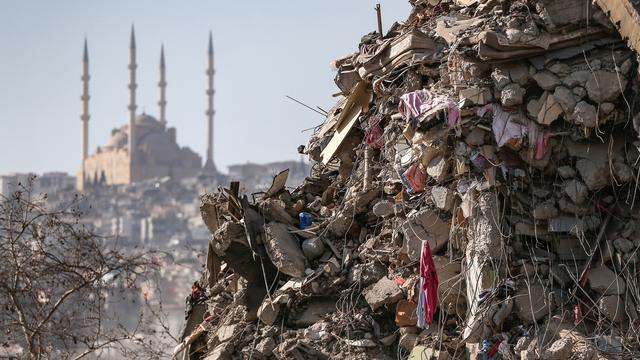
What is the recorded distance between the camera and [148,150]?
380 feet

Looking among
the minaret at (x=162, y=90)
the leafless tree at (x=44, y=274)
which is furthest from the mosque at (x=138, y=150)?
the leafless tree at (x=44, y=274)

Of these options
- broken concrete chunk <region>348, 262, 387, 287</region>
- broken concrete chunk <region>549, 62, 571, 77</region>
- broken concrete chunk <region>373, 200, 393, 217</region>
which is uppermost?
broken concrete chunk <region>549, 62, 571, 77</region>

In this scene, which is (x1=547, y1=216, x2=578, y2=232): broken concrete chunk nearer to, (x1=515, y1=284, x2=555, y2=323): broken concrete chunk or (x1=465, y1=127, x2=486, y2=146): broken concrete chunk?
(x1=515, y1=284, x2=555, y2=323): broken concrete chunk

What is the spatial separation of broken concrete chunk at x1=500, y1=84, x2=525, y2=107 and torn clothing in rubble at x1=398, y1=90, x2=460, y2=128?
226 millimetres

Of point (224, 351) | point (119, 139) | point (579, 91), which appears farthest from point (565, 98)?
point (119, 139)

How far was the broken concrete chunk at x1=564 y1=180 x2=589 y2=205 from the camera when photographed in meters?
5.69

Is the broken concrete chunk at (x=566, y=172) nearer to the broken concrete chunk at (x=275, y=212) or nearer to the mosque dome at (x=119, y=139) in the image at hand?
the broken concrete chunk at (x=275, y=212)

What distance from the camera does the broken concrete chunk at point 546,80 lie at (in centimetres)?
568

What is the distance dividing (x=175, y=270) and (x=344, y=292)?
84569 millimetres

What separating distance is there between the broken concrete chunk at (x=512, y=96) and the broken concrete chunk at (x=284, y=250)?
142 cm

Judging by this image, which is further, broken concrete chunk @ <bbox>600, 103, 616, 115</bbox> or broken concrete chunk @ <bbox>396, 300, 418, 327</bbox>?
broken concrete chunk @ <bbox>396, 300, 418, 327</bbox>

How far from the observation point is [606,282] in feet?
18.3

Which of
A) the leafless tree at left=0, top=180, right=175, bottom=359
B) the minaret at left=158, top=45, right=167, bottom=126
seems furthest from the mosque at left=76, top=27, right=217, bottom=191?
the leafless tree at left=0, top=180, right=175, bottom=359

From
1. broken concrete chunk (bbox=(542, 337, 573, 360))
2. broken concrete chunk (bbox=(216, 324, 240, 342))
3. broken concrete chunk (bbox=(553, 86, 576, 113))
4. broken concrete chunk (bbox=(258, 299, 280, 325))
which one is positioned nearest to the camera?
broken concrete chunk (bbox=(542, 337, 573, 360))
